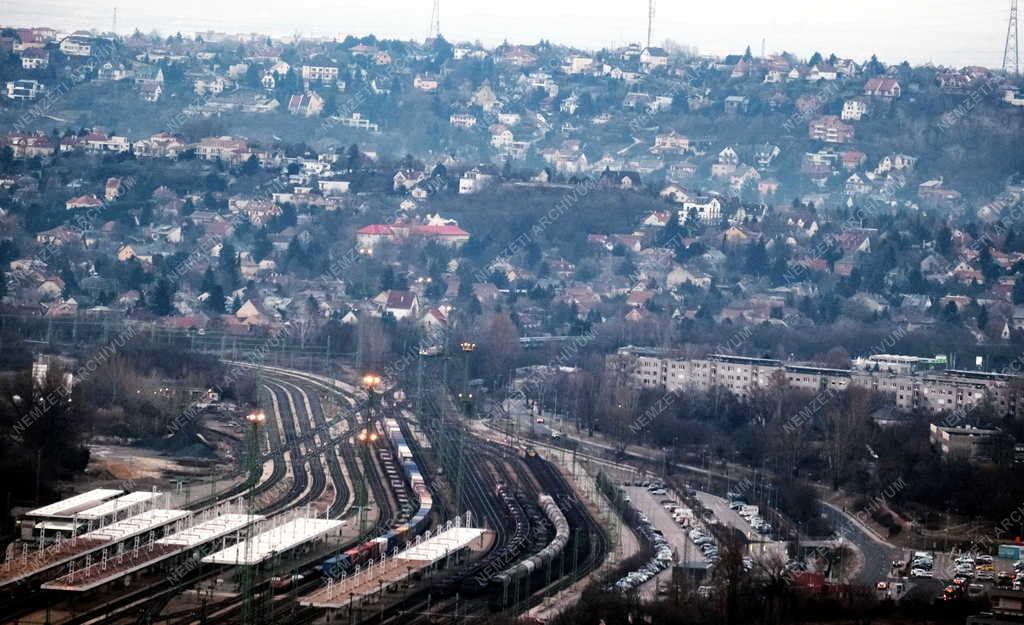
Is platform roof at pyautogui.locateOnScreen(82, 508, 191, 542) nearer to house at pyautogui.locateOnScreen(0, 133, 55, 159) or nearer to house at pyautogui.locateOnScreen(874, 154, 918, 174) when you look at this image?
house at pyautogui.locateOnScreen(0, 133, 55, 159)

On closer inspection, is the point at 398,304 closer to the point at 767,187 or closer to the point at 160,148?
the point at 160,148

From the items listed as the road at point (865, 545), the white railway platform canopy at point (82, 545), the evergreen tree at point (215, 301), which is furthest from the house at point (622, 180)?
the white railway platform canopy at point (82, 545)

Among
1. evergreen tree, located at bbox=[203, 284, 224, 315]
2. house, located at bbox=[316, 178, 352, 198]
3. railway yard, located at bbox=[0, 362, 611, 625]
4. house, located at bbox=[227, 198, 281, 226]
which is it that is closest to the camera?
railway yard, located at bbox=[0, 362, 611, 625]

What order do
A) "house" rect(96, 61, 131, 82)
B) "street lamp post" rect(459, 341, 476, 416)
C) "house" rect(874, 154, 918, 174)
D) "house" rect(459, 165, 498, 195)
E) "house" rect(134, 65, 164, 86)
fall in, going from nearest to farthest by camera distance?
"street lamp post" rect(459, 341, 476, 416) → "house" rect(459, 165, 498, 195) → "house" rect(874, 154, 918, 174) → "house" rect(96, 61, 131, 82) → "house" rect(134, 65, 164, 86)

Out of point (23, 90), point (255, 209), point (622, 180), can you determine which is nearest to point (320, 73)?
point (23, 90)

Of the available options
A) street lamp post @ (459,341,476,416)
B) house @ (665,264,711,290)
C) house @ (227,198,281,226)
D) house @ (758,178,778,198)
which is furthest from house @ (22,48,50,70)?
street lamp post @ (459,341,476,416)

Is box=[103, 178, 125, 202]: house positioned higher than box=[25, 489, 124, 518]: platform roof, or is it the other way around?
box=[103, 178, 125, 202]: house

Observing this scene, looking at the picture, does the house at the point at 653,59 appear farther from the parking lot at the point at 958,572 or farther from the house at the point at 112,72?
the parking lot at the point at 958,572

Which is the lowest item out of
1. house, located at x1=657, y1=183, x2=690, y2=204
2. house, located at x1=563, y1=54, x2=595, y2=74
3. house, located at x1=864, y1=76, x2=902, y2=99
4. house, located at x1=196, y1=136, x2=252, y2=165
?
house, located at x1=657, y1=183, x2=690, y2=204

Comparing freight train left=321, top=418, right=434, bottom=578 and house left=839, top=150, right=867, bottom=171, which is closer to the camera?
freight train left=321, top=418, right=434, bottom=578
